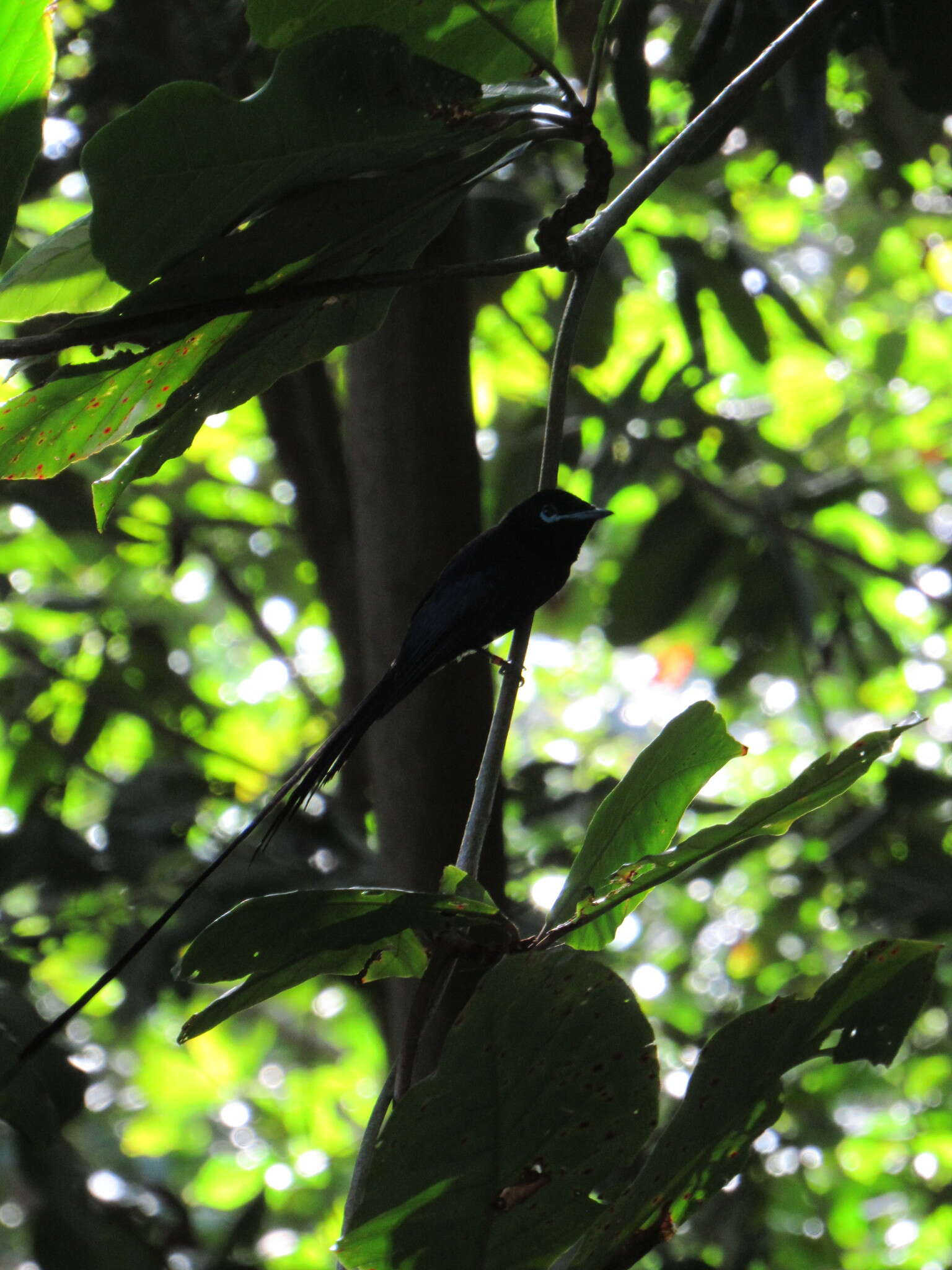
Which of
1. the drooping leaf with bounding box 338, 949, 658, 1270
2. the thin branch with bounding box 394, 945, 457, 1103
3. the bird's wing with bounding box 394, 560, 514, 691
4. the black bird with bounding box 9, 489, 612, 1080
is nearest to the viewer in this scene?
the drooping leaf with bounding box 338, 949, 658, 1270

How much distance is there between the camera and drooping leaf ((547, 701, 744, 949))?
1064 mm

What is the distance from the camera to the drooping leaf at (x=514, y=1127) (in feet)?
2.85

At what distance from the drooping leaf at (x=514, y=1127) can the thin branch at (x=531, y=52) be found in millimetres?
960

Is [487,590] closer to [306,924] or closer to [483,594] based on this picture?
[483,594]

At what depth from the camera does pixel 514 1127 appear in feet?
2.90

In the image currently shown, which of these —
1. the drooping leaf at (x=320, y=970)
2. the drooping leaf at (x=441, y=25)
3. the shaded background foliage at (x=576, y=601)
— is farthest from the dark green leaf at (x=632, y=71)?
the drooping leaf at (x=320, y=970)

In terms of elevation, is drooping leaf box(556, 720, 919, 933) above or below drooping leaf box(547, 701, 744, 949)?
below

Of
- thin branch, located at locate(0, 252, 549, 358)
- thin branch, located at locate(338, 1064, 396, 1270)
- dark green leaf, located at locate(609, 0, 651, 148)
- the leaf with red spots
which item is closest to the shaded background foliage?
dark green leaf, located at locate(609, 0, 651, 148)

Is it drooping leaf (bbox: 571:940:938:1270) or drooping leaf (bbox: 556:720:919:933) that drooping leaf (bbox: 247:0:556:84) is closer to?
drooping leaf (bbox: 556:720:919:933)

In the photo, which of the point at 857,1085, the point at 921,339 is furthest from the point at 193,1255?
the point at 921,339

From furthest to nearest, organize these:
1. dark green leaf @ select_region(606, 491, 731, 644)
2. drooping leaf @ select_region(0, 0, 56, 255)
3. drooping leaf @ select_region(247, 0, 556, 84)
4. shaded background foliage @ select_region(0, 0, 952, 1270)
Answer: dark green leaf @ select_region(606, 491, 731, 644)
shaded background foliage @ select_region(0, 0, 952, 1270)
drooping leaf @ select_region(247, 0, 556, 84)
drooping leaf @ select_region(0, 0, 56, 255)

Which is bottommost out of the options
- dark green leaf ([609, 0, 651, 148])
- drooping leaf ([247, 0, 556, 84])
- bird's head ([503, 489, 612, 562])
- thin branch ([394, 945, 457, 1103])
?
thin branch ([394, 945, 457, 1103])

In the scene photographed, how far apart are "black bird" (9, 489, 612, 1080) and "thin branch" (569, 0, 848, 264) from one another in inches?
21.1

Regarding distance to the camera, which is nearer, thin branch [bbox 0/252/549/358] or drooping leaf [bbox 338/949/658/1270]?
drooping leaf [bbox 338/949/658/1270]
